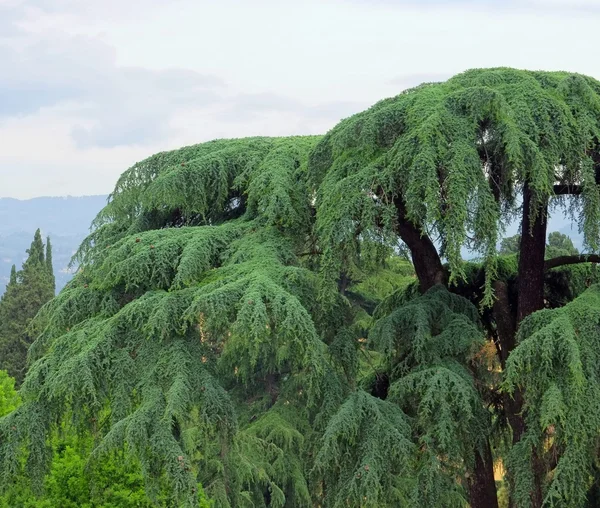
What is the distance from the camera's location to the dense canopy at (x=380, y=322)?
9750 millimetres

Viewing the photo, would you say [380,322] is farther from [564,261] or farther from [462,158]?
[564,261]

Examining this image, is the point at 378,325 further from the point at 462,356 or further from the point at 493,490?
the point at 493,490

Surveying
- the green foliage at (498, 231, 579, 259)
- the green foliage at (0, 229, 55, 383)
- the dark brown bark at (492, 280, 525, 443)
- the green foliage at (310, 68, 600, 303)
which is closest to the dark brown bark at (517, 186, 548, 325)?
the dark brown bark at (492, 280, 525, 443)

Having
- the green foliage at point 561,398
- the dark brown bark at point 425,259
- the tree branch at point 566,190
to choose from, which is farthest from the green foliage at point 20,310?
the green foliage at point 561,398

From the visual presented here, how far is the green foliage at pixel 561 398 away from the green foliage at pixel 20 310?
25178 mm

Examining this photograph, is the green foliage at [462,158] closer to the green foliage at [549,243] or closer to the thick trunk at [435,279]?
the thick trunk at [435,279]

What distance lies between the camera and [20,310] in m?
36.1

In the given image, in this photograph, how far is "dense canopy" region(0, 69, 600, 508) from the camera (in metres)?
9.75

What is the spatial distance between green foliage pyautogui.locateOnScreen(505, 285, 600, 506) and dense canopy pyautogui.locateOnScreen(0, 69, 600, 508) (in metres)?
0.03

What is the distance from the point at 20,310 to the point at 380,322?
27604 millimetres

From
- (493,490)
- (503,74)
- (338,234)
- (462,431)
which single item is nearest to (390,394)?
(462,431)

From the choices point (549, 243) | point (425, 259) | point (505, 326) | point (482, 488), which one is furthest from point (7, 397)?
point (549, 243)

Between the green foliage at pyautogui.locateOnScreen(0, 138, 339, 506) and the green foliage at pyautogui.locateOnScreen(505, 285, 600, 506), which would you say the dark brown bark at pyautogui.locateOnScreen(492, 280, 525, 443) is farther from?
the green foliage at pyautogui.locateOnScreen(0, 138, 339, 506)

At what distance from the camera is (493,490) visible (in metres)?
12.9
